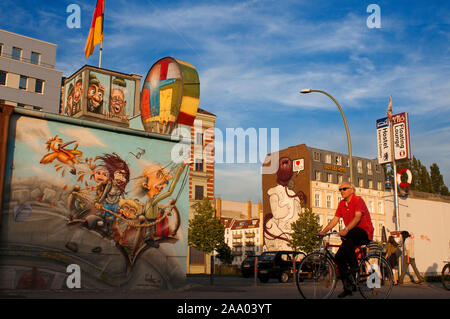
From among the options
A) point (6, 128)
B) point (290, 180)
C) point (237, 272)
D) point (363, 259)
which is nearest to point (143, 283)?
point (6, 128)

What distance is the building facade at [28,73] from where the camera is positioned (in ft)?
171

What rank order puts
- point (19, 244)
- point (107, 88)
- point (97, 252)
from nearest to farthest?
point (19, 244), point (97, 252), point (107, 88)

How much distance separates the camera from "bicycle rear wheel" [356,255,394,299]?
8414 millimetres

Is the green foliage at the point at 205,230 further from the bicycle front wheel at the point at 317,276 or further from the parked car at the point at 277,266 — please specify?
the bicycle front wheel at the point at 317,276

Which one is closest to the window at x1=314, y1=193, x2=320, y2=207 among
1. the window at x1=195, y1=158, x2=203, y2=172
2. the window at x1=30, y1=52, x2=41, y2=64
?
the window at x1=195, y1=158, x2=203, y2=172

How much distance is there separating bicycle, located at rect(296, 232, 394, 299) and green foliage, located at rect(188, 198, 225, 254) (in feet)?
122

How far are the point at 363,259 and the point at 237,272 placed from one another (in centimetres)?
4986

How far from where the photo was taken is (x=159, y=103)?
60.2ft

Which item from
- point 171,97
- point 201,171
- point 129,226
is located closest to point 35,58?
point 201,171

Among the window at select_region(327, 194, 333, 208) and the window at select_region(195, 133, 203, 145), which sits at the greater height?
the window at select_region(195, 133, 203, 145)

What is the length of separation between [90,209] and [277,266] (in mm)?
15622

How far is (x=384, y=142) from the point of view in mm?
33406

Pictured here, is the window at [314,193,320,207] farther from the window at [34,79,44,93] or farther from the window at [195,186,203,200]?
the window at [34,79,44,93]
